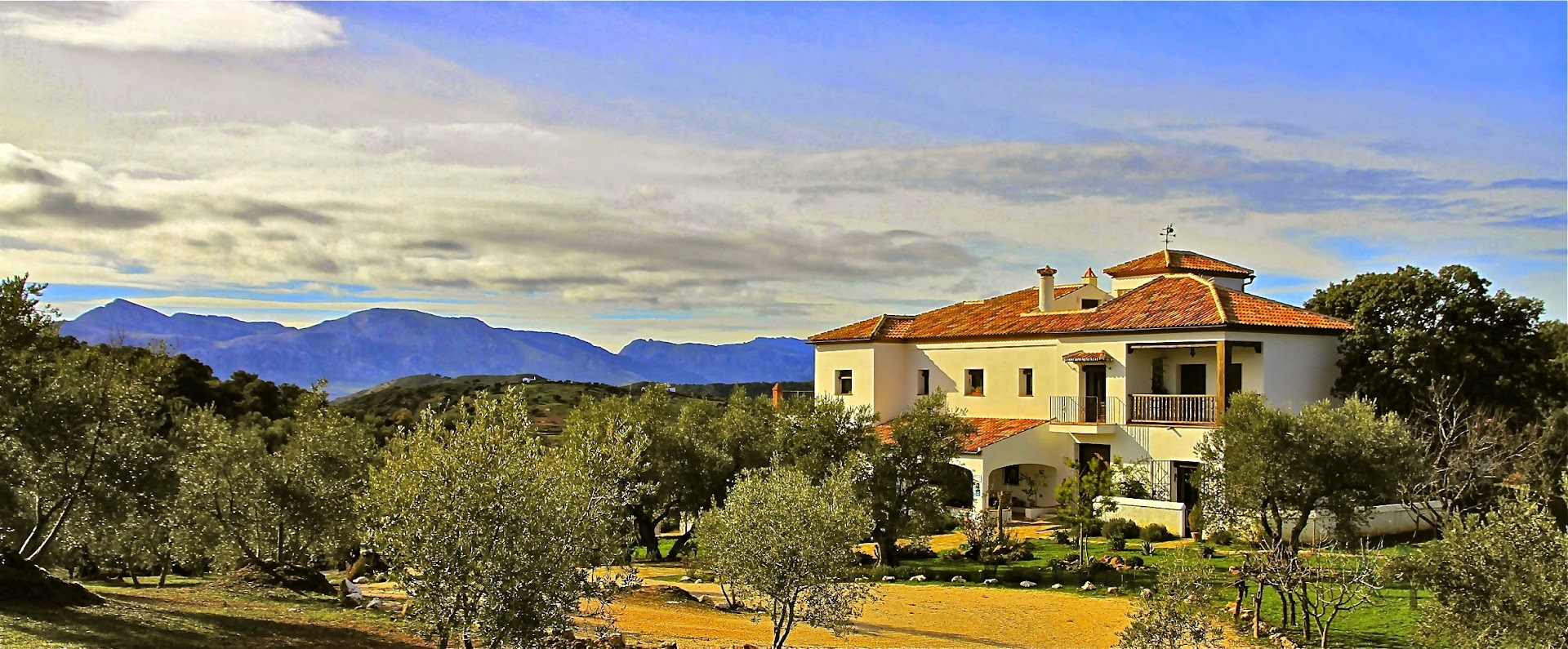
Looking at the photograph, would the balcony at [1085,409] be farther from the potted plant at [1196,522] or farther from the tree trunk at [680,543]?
the tree trunk at [680,543]

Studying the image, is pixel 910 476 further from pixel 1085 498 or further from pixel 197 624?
pixel 197 624

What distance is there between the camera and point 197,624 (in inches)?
692

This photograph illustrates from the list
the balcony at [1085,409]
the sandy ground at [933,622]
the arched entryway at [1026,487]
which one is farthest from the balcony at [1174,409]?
the sandy ground at [933,622]

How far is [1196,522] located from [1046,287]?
16.7 metres

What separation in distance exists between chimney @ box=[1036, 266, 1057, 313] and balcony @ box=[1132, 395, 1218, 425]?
280 inches

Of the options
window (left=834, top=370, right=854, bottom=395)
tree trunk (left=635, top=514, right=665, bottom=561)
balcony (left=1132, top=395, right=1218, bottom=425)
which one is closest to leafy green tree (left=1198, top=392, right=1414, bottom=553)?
balcony (left=1132, top=395, right=1218, bottom=425)

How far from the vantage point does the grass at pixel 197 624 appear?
613 inches

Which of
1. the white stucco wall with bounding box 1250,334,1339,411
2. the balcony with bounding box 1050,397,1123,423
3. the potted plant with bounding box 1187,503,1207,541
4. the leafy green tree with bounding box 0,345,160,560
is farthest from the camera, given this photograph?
the balcony with bounding box 1050,397,1123,423

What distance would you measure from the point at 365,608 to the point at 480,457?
926 cm

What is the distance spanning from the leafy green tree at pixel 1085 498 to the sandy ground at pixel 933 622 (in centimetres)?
500

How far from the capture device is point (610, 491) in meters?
15.9

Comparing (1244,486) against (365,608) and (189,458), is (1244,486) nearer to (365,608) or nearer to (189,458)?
(365,608)

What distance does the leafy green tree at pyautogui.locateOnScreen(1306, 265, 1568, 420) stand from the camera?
3753 cm

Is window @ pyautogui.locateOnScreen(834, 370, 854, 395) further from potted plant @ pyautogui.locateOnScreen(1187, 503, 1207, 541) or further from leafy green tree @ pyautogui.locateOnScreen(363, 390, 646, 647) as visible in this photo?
leafy green tree @ pyautogui.locateOnScreen(363, 390, 646, 647)
